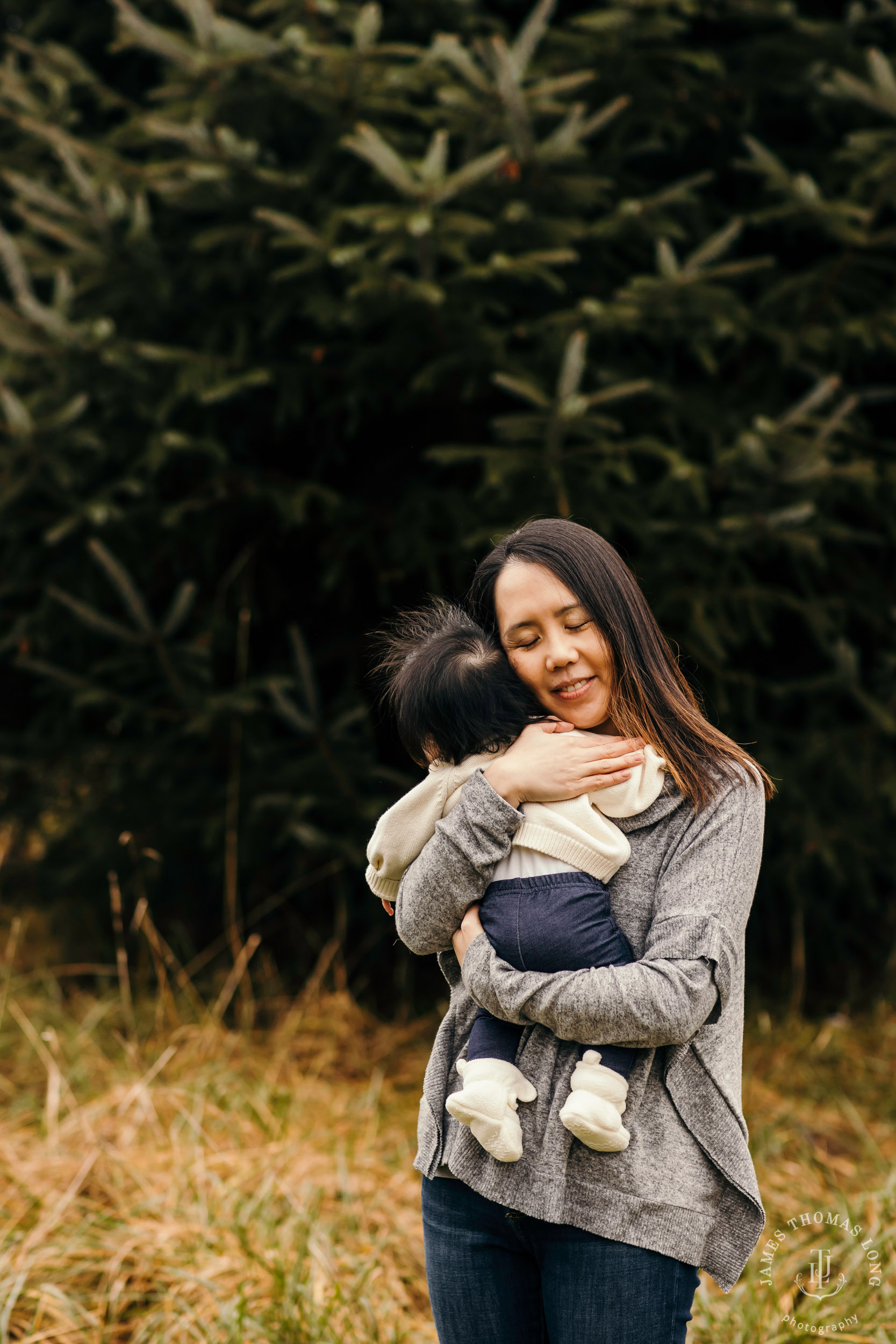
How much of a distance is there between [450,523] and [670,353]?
3.19ft

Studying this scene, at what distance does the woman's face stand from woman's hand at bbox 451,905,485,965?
31 centimetres

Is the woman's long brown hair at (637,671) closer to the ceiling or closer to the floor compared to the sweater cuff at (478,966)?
closer to the ceiling

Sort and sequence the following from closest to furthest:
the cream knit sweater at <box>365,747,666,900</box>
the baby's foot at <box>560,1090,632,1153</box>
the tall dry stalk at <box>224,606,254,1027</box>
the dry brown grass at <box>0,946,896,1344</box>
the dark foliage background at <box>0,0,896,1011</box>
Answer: the baby's foot at <box>560,1090,632,1153</box>
the cream knit sweater at <box>365,747,666,900</box>
the dry brown grass at <box>0,946,896,1344</box>
the dark foliage background at <box>0,0,896,1011</box>
the tall dry stalk at <box>224,606,254,1027</box>

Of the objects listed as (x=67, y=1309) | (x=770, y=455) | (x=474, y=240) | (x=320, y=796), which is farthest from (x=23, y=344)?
(x=67, y=1309)

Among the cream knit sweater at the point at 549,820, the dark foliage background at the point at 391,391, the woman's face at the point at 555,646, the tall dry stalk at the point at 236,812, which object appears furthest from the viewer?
the tall dry stalk at the point at 236,812

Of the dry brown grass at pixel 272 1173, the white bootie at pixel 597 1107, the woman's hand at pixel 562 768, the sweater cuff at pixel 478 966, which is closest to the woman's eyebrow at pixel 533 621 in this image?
the woman's hand at pixel 562 768

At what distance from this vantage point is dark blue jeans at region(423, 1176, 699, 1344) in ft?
4.31

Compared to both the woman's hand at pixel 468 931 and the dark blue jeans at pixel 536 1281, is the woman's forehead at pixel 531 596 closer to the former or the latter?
the woman's hand at pixel 468 931

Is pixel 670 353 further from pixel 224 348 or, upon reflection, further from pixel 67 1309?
pixel 67 1309

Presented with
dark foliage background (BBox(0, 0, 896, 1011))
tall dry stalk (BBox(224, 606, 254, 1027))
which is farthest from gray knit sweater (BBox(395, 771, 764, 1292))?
tall dry stalk (BBox(224, 606, 254, 1027))

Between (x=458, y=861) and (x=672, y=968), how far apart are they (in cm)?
31

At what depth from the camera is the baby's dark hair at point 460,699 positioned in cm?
150

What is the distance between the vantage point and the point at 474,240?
334 cm

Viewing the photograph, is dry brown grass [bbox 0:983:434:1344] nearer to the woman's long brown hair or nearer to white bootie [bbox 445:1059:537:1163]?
white bootie [bbox 445:1059:537:1163]
